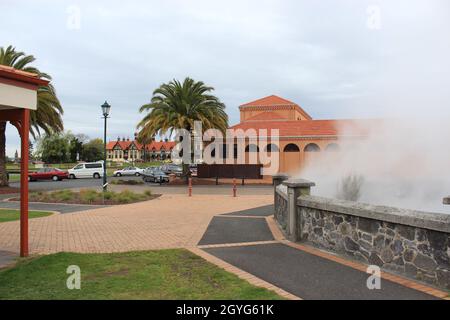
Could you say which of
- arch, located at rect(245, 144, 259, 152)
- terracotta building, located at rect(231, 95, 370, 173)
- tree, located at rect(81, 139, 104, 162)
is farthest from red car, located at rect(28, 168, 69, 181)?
tree, located at rect(81, 139, 104, 162)

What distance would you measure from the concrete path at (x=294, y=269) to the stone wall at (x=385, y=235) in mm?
370

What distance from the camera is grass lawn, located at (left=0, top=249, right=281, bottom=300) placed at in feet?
15.4

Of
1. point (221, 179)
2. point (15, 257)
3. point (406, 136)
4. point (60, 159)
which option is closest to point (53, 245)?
point (15, 257)

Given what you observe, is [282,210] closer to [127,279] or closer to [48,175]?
[127,279]

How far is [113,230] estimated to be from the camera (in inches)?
387

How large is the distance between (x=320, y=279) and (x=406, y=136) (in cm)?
830

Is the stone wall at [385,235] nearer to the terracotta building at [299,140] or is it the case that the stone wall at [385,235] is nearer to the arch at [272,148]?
the terracotta building at [299,140]

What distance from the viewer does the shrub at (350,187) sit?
13.5 meters

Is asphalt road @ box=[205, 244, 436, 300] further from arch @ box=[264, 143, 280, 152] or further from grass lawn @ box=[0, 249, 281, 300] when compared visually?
arch @ box=[264, 143, 280, 152]

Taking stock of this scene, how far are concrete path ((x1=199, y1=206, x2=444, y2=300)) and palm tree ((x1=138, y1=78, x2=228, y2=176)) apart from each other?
70.9 ft

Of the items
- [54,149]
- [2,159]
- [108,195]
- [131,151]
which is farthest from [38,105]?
[131,151]

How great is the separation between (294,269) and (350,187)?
28.0ft

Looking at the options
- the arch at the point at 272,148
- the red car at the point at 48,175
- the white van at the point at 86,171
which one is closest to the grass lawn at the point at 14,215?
the arch at the point at 272,148
